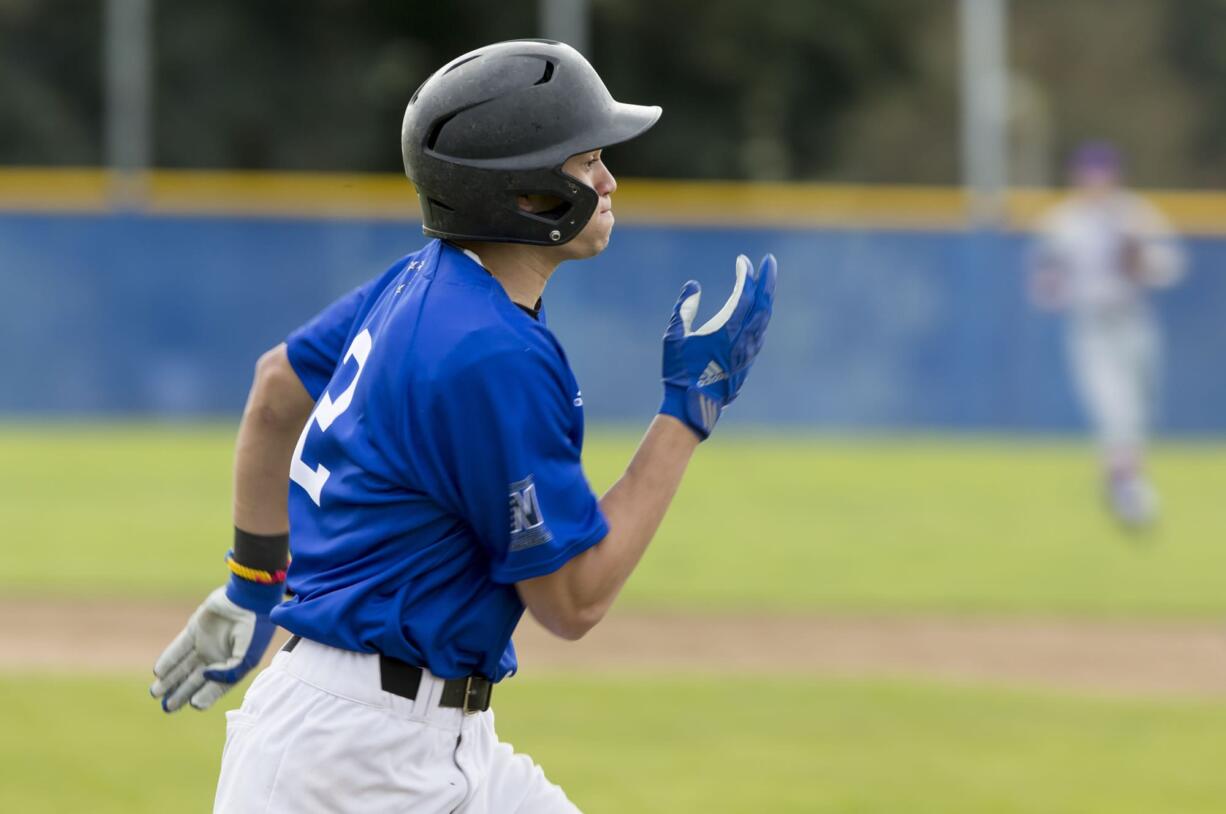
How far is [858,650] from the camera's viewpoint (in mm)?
9500

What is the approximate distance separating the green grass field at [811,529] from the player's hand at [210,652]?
6829 millimetres

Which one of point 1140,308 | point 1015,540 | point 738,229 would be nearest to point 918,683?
point 1015,540

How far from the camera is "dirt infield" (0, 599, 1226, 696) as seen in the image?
29.2 feet

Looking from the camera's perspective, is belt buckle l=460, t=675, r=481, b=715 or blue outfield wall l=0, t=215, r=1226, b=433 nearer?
belt buckle l=460, t=675, r=481, b=715

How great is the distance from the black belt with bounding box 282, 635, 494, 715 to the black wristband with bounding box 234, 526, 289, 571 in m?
0.61

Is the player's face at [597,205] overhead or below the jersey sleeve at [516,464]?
overhead

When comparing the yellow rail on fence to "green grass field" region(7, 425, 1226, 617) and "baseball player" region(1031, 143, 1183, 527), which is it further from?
"baseball player" region(1031, 143, 1183, 527)

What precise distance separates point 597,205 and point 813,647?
250 inches

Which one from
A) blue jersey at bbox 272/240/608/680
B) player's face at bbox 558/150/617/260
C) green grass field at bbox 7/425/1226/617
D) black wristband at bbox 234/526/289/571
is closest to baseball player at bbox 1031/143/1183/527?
green grass field at bbox 7/425/1226/617

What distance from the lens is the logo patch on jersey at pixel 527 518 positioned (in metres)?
3.20

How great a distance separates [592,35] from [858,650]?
2070cm

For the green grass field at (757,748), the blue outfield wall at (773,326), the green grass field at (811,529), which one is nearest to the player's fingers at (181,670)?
the green grass field at (757,748)

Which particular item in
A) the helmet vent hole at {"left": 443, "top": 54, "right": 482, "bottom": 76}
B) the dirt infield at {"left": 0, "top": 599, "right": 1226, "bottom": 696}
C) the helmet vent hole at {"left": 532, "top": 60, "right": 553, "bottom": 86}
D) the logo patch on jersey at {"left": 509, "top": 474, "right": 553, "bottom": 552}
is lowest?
the logo patch on jersey at {"left": 509, "top": 474, "right": 553, "bottom": 552}

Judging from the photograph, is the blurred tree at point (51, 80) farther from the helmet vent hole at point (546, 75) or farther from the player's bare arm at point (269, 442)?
the helmet vent hole at point (546, 75)
